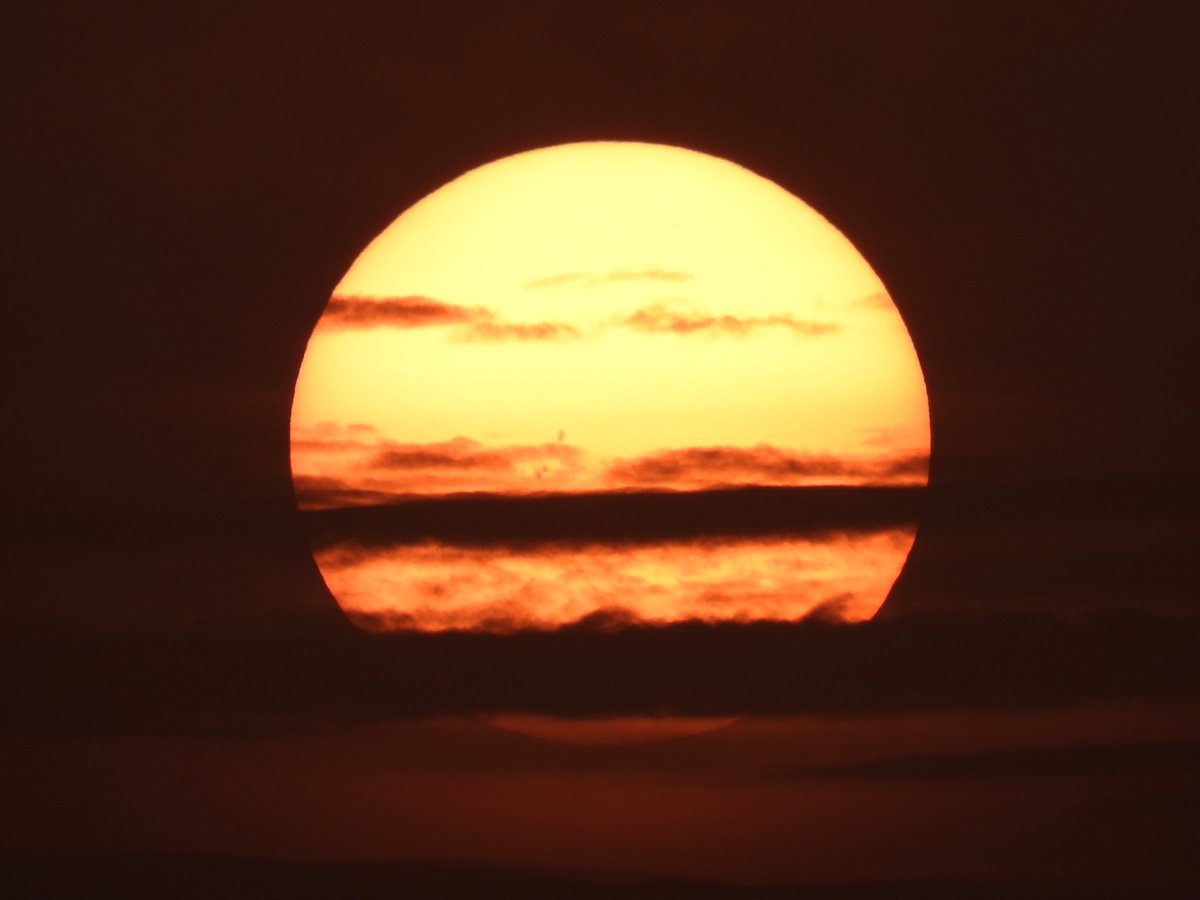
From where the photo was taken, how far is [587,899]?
603 cm

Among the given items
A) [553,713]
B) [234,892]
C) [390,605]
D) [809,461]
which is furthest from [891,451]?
[234,892]

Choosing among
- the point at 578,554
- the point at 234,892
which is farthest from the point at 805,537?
the point at 234,892

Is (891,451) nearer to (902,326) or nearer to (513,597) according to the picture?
(902,326)

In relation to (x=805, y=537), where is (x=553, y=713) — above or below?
below

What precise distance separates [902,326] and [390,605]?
2.80m

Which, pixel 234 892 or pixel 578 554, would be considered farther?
pixel 234 892

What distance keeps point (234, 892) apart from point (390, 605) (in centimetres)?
163


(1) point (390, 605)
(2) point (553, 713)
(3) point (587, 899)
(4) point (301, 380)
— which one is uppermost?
(4) point (301, 380)

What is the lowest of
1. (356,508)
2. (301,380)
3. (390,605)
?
(390,605)

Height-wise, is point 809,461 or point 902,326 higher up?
point 902,326

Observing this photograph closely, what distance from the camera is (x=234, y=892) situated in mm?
6176

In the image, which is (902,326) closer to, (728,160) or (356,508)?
(728,160)

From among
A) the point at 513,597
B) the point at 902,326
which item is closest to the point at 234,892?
the point at 513,597

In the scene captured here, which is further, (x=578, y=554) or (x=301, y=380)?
(x=301, y=380)
